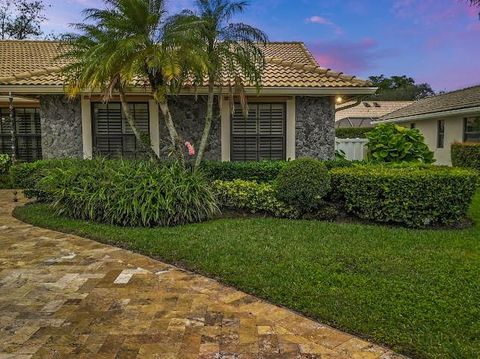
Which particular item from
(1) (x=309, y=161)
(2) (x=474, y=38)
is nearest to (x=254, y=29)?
(1) (x=309, y=161)

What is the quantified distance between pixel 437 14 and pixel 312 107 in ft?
17.6

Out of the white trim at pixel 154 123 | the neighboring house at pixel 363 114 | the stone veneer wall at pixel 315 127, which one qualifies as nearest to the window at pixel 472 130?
the stone veneer wall at pixel 315 127

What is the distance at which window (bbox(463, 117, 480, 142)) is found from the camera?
1627 centimetres

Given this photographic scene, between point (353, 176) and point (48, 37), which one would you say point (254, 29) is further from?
point (48, 37)

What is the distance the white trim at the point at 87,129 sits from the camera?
10920 millimetres

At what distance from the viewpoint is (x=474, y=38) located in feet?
46.3

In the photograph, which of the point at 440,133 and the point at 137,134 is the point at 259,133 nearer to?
the point at 137,134

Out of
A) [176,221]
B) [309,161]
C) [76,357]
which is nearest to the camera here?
[76,357]

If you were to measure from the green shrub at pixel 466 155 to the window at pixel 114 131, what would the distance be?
11.2 meters

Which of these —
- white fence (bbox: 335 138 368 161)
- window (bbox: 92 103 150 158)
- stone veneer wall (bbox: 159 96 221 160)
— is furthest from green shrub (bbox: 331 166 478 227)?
window (bbox: 92 103 150 158)

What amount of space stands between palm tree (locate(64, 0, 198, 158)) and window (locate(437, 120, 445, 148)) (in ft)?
48.7

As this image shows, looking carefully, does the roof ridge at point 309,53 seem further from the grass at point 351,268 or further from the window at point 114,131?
the grass at point 351,268

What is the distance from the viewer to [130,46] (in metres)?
7.59

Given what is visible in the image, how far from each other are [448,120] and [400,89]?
38.8m
